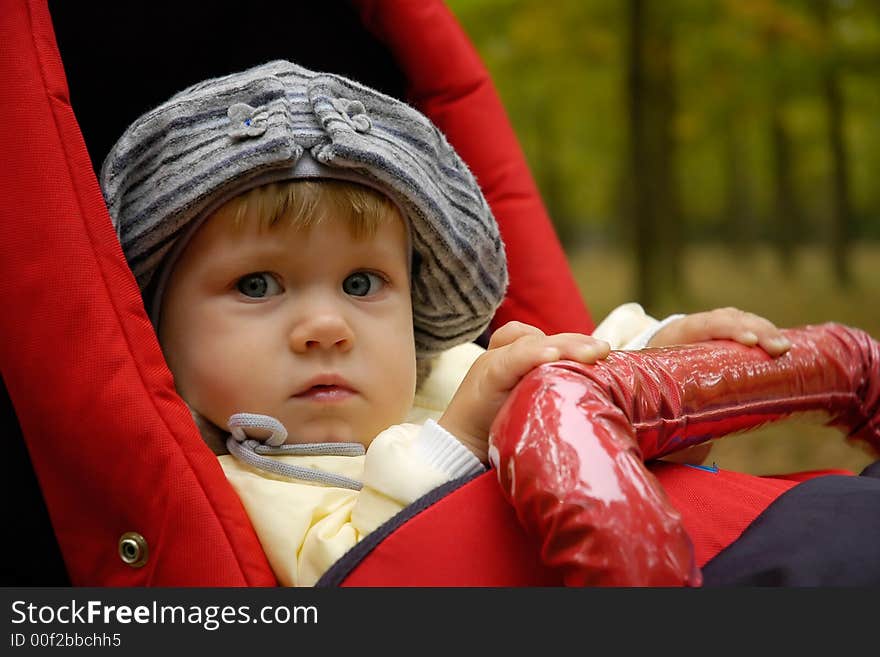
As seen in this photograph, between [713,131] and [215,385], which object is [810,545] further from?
[713,131]

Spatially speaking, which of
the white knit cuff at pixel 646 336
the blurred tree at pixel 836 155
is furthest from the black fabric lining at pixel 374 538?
the blurred tree at pixel 836 155

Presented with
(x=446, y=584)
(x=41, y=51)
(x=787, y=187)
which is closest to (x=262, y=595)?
(x=446, y=584)

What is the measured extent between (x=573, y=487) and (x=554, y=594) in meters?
0.06

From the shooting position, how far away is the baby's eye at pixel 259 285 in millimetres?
732

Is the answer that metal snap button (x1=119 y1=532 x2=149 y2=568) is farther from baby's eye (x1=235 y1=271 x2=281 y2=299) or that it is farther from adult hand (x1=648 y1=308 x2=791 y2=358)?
adult hand (x1=648 y1=308 x2=791 y2=358)

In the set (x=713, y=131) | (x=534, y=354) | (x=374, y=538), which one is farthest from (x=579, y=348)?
(x=713, y=131)

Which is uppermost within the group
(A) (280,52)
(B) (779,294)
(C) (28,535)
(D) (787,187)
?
(A) (280,52)

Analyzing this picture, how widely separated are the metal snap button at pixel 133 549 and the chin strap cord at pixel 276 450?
114 mm

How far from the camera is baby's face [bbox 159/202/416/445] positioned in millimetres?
718

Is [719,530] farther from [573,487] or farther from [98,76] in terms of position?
[98,76]

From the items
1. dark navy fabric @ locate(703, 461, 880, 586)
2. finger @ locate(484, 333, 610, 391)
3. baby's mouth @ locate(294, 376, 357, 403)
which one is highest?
finger @ locate(484, 333, 610, 391)

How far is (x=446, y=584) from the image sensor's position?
21.7 inches

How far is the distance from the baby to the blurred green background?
5.06 feet

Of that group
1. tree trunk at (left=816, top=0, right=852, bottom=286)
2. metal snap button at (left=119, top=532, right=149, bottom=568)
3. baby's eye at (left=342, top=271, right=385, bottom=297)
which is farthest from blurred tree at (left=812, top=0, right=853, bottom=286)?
metal snap button at (left=119, top=532, right=149, bottom=568)
